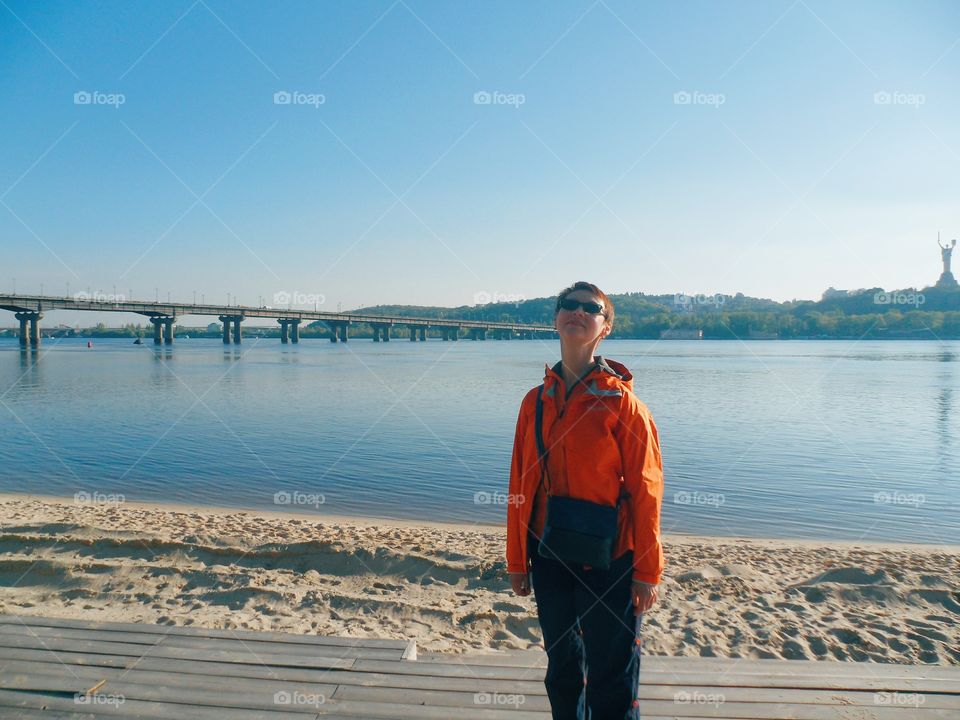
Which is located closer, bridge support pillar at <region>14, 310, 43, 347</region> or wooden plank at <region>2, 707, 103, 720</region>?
wooden plank at <region>2, 707, 103, 720</region>

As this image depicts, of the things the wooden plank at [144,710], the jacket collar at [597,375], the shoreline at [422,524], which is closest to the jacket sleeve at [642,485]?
the jacket collar at [597,375]

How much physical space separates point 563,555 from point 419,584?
471cm

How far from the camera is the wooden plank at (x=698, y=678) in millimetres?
3721

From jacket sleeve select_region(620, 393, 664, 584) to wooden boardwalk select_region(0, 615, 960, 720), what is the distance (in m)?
1.16

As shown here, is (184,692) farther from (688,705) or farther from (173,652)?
(688,705)

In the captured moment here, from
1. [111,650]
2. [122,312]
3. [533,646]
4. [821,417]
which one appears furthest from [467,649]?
[122,312]

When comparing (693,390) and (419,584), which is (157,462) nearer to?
(419,584)

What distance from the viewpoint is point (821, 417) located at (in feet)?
82.6

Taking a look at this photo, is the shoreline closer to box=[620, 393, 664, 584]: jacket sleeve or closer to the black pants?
the black pants

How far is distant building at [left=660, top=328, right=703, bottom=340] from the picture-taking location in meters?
156

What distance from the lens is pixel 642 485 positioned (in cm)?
288

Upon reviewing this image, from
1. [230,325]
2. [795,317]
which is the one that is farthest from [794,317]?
[230,325]

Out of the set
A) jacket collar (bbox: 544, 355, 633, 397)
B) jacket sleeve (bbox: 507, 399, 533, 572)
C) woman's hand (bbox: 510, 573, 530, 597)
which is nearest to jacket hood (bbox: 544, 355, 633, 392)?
jacket collar (bbox: 544, 355, 633, 397)

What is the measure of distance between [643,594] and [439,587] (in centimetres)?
458
